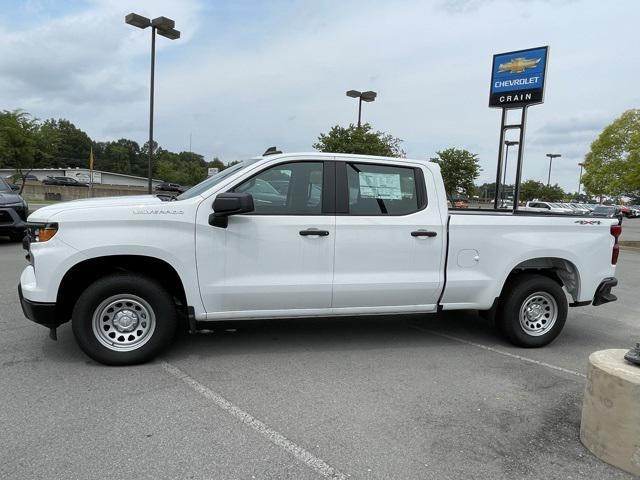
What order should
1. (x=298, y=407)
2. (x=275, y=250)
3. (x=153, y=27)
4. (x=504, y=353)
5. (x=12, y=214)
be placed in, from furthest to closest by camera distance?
(x=153, y=27) < (x=12, y=214) < (x=504, y=353) < (x=275, y=250) < (x=298, y=407)

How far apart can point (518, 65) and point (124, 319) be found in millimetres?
14995

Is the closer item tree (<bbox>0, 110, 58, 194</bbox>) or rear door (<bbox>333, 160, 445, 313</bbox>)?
rear door (<bbox>333, 160, 445, 313</bbox>)

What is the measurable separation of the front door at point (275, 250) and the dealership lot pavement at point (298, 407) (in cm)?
56

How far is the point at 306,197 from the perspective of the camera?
15.2ft

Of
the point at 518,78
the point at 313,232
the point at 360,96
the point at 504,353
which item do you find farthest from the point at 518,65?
the point at 313,232

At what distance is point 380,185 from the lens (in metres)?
4.84

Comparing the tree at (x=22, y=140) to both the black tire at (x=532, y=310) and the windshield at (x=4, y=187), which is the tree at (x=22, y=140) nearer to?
the windshield at (x=4, y=187)

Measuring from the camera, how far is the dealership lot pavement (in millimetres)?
2951

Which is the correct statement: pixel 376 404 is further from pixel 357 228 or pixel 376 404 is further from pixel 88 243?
pixel 88 243

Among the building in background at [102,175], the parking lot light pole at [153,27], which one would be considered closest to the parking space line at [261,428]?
the parking lot light pole at [153,27]

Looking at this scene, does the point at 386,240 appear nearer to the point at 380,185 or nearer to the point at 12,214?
the point at 380,185

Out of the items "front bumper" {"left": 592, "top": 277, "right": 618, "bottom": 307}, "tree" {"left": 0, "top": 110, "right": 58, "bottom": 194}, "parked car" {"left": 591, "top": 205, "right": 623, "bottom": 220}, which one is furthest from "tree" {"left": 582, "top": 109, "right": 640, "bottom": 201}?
"tree" {"left": 0, "top": 110, "right": 58, "bottom": 194}

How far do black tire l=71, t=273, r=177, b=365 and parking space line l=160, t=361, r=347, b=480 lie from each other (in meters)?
0.29

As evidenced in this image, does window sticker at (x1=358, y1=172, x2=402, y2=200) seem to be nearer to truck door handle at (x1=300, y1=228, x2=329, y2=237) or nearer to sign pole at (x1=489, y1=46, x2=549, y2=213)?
truck door handle at (x1=300, y1=228, x2=329, y2=237)
